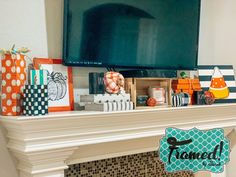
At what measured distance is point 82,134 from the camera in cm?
148

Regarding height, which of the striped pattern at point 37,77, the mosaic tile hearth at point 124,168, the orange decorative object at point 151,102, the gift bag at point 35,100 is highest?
the striped pattern at point 37,77

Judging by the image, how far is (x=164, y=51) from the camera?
2.04m

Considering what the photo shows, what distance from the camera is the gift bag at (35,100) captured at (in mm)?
1360

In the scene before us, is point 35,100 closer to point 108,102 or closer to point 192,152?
point 108,102

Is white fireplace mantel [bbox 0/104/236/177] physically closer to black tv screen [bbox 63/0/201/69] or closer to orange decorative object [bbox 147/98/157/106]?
orange decorative object [bbox 147/98/157/106]

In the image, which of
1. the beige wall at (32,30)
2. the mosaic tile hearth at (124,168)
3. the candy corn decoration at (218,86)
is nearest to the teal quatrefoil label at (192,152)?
the mosaic tile hearth at (124,168)

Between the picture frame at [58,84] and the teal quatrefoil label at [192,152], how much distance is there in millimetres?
540

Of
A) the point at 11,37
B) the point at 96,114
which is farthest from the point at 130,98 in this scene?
the point at 11,37

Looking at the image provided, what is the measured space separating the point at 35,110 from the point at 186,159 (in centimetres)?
70

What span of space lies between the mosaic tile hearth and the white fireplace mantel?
167 millimetres

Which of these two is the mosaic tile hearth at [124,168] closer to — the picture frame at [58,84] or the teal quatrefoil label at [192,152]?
the picture frame at [58,84]

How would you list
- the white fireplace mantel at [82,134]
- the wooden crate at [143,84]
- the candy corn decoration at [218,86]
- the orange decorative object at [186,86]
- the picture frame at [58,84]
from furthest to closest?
the candy corn decoration at [218,86], the orange decorative object at [186,86], the wooden crate at [143,84], the picture frame at [58,84], the white fireplace mantel at [82,134]

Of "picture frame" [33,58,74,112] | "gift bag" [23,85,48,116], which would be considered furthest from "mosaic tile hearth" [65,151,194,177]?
"gift bag" [23,85,48,116]

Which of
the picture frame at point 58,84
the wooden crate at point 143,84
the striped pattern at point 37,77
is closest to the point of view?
the striped pattern at point 37,77
